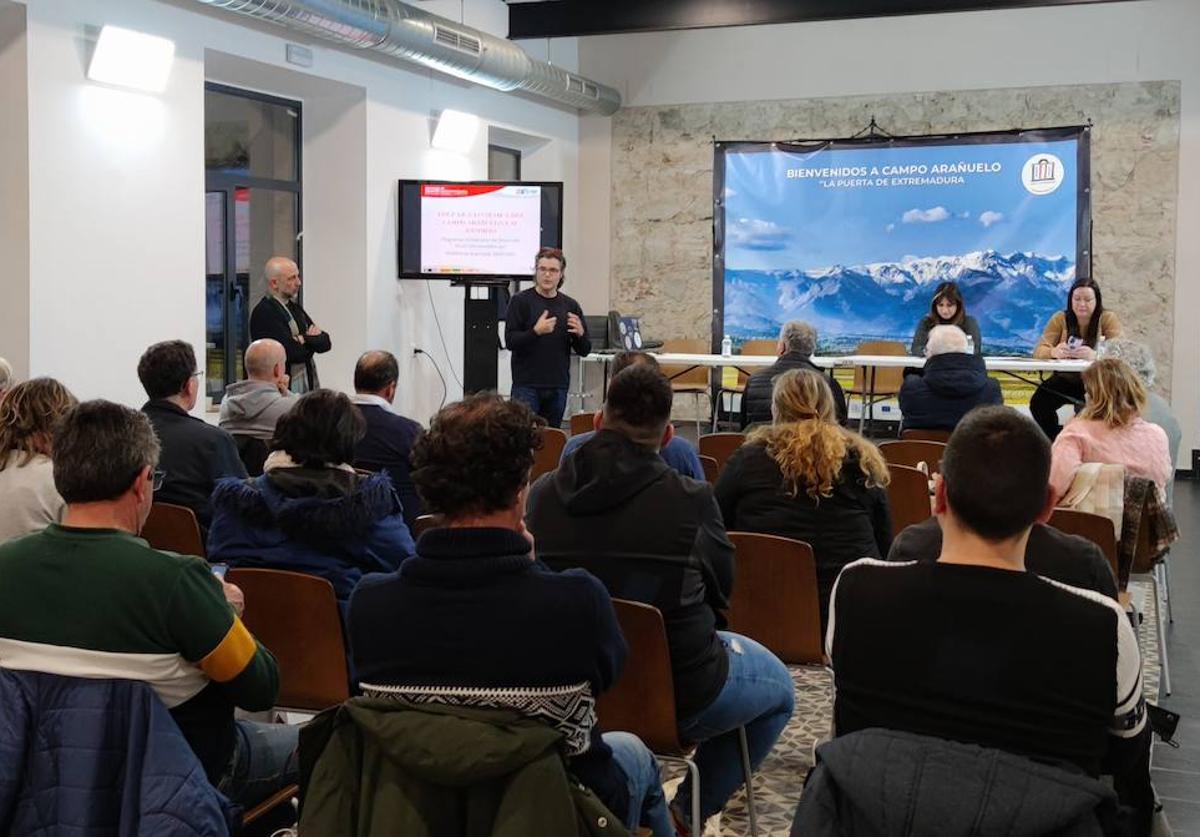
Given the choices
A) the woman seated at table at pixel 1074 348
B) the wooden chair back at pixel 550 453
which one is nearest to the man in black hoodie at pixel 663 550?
the wooden chair back at pixel 550 453

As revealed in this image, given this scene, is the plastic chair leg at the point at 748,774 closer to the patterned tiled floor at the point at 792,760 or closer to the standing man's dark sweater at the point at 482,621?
the patterned tiled floor at the point at 792,760

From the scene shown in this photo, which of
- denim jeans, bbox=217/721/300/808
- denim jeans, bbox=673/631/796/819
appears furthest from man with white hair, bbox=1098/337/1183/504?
denim jeans, bbox=217/721/300/808

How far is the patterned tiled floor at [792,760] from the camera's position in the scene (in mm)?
3264

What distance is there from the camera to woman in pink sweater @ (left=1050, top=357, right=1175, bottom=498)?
424cm

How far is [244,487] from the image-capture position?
308 centimetres

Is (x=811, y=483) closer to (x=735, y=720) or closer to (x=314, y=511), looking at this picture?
(x=735, y=720)

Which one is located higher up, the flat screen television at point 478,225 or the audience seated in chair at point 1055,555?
the flat screen television at point 478,225

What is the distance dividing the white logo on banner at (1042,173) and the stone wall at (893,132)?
28 cm

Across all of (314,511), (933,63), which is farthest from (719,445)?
(933,63)

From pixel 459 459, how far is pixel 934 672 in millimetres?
759

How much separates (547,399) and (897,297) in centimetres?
448

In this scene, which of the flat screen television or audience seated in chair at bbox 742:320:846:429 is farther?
the flat screen television

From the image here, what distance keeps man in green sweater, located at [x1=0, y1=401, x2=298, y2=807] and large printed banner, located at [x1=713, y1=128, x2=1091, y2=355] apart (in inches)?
380

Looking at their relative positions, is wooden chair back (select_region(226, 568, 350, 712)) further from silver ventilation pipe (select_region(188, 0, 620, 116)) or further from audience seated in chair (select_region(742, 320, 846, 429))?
silver ventilation pipe (select_region(188, 0, 620, 116))
